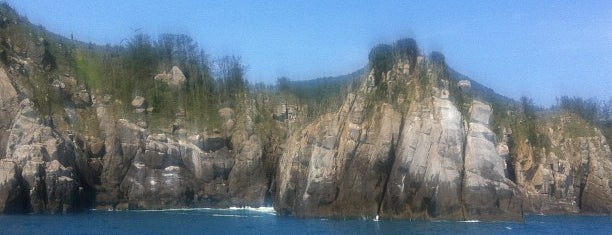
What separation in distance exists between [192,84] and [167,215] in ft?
101

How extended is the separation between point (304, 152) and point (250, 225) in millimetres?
16642

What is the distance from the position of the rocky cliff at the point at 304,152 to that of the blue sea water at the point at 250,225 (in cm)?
400

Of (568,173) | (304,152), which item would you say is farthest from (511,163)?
(304,152)

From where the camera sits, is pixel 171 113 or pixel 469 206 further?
pixel 171 113

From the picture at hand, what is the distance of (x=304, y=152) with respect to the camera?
75000mm

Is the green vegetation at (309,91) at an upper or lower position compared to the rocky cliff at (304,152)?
upper

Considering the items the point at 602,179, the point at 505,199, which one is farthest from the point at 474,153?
the point at 602,179

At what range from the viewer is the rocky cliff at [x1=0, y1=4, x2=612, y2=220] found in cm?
6631

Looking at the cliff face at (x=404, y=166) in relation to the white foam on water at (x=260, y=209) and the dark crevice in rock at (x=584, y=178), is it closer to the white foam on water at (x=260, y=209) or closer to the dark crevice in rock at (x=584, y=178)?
the white foam on water at (x=260, y=209)

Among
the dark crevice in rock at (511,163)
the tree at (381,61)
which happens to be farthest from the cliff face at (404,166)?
the dark crevice in rock at (511,163)

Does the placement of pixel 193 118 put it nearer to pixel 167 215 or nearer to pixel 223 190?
pixel 223 190

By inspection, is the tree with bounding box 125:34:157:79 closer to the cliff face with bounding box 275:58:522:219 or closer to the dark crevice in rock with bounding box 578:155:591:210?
the cliff face with bounding box 275:58:522:219

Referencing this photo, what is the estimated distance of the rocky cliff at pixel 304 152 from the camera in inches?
2611

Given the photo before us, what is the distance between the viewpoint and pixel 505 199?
64562 millimetres
